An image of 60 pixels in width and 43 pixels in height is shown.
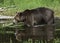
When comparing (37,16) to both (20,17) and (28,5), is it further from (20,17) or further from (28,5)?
(28,5)

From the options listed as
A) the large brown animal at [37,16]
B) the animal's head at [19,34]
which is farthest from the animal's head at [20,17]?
the animal's head at [19,34]

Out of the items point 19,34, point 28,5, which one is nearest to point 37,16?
point 19,34

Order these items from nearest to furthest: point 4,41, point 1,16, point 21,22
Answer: point 4,41, point 21,22, point 1,16

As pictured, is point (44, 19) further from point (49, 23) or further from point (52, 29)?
point (52, 29)

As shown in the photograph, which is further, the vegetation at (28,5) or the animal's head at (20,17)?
the vegetation at (28,5)

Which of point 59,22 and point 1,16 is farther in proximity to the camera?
point 1,16

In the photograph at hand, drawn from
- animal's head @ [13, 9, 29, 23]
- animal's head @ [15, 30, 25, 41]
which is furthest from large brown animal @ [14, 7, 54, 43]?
animal's head @ [15, 30, 25, 41]

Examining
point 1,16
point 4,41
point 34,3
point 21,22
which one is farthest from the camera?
point 34,3

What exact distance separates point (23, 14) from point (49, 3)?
10.8ft

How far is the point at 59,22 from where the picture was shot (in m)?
13.2

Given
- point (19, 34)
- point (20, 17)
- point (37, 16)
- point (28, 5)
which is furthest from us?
point (28, 5)

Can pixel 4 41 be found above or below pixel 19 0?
below

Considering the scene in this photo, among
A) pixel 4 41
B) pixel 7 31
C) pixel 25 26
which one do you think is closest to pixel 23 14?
pixel 25 26

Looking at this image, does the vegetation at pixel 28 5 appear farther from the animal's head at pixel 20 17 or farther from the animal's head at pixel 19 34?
the animal's head at pixel 19 34
